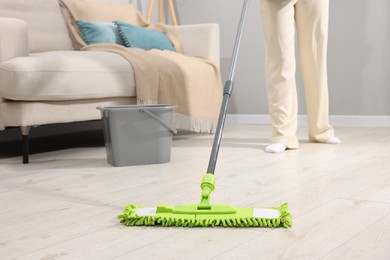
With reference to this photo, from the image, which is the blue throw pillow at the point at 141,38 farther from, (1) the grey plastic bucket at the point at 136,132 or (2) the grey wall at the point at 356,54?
(1) the grey plastic bucket at the point at 136,132

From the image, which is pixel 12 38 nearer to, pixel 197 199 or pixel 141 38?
pixel 141 38

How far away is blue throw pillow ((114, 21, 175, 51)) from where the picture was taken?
3.00 m

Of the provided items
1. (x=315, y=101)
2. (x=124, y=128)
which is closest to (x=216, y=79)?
(x=315, y=101)

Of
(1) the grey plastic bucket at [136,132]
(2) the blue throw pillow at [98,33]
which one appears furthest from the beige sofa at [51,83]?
(2) the blue throw pillow at [98,33]

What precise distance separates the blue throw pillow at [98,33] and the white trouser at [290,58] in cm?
99

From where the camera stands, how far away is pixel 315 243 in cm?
101

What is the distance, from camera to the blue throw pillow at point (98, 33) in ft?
9.78

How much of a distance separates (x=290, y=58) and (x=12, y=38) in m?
1.14

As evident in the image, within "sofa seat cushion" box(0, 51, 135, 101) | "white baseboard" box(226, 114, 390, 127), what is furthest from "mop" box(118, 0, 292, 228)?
"white baseboard" box(226, 114, 390, 127)

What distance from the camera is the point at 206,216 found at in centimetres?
114

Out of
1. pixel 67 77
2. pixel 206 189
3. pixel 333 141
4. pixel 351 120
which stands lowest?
pixel 351 120

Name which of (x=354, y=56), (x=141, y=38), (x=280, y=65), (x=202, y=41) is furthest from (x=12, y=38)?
(x=354, y=56)

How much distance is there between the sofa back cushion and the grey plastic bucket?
1.10 m

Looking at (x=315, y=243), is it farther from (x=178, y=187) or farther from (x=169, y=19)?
(x=169, y=19)
